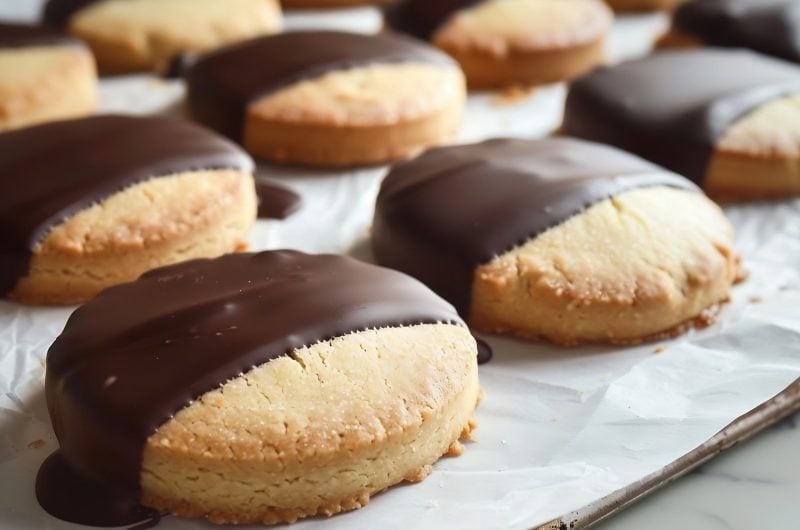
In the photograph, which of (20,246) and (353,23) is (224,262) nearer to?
(20,246)

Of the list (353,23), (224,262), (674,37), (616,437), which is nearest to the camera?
(616,437)

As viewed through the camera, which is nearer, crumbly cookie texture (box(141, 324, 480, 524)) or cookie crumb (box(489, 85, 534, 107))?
crumbly cookie texture (box(141, 324, 480, 524))

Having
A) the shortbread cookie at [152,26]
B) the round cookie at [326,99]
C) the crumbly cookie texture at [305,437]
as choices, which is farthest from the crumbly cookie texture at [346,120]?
the crumbly cookie texture at [305,437]

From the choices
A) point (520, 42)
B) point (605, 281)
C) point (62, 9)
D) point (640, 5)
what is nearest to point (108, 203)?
point (605, 281)

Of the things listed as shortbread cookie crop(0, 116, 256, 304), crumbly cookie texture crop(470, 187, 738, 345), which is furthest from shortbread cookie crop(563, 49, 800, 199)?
shortbread cookie crop(0, 116, 256, 304)

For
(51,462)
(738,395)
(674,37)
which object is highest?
(674,37)

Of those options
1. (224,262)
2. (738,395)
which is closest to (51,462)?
(224,262)

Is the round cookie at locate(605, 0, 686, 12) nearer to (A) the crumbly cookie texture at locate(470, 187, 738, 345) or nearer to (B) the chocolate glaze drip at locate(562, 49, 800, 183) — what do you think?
(B) the chocolate glaze drip at locate(562, 49, 800, 183)

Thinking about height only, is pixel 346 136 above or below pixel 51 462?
above
